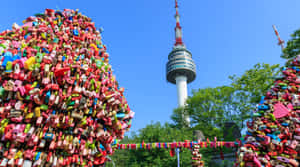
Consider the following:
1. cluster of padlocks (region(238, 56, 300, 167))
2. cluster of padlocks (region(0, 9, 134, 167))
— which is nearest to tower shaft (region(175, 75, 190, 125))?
cluster of padlocks (region(238, 56, 300, 167))

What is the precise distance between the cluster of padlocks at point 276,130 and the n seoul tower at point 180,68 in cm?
5696

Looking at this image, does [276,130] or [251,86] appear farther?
[251,86]

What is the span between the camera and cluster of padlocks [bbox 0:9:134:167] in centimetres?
296

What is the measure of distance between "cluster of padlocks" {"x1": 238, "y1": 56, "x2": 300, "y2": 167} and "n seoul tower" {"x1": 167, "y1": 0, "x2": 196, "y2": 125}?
57.0m

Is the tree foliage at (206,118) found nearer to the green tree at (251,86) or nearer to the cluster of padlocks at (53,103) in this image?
the green tree at (251,86)

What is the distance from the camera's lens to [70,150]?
10.1ft

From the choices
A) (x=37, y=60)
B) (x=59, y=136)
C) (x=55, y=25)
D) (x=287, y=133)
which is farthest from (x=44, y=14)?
(x=287, y=133)

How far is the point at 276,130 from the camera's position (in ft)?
11.2

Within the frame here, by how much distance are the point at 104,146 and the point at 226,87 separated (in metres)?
29.0

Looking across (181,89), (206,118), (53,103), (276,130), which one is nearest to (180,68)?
(181,89)

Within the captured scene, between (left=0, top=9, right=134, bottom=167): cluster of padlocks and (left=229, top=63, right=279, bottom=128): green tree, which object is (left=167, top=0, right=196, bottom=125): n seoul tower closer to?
(left=229, top=63, right=279, bottom=128): green tree

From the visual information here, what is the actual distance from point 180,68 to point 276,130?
59115mm

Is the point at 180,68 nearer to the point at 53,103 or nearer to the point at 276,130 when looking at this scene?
the point at 276,130

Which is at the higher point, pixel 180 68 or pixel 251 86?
pixel 180 68
